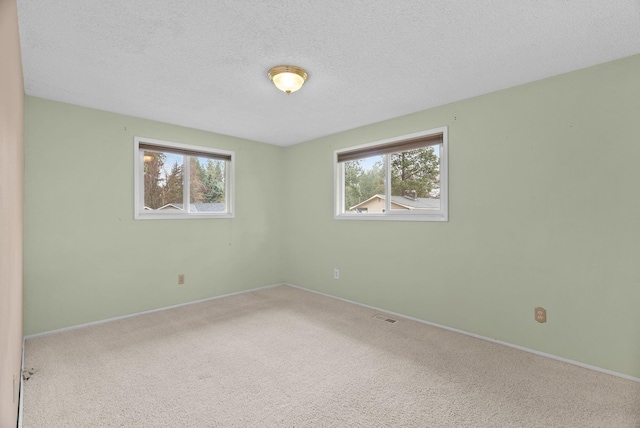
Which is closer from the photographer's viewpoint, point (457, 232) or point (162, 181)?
point (457, 232)

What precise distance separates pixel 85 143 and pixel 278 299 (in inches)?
110

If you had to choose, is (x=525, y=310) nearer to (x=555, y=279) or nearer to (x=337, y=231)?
(x=555, y=279)

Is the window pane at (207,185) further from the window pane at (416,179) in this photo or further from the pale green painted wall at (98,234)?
the window pane at (416,179)

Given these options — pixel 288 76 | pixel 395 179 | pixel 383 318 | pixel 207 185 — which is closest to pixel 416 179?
pixel 395 179

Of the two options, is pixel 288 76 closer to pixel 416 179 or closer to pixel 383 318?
pixel 416 179

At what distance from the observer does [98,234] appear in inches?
127

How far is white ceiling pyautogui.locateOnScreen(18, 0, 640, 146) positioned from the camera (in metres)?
1.71

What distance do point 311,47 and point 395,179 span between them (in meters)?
1.98

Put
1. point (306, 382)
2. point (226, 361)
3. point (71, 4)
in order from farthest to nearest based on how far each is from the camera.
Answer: point (226, 361), point (306, 382), point (71, 4)

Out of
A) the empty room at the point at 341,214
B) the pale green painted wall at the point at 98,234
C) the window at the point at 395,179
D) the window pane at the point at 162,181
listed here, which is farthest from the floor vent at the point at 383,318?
the window pane at the point at 162,181

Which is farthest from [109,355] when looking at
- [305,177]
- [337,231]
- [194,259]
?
[305,177]

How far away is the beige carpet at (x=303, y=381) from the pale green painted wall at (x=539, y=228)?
27 centimetres

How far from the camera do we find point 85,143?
3.15 meters

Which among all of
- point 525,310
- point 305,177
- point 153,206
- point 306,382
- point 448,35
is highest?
point 448,35
